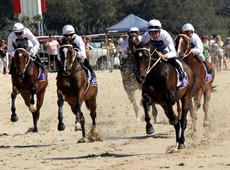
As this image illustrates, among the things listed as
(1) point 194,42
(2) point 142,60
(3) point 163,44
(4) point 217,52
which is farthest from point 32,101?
(4) point 217,52

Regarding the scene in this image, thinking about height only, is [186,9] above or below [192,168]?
above

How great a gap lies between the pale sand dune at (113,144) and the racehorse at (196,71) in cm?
62

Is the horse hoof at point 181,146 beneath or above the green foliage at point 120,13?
beneath

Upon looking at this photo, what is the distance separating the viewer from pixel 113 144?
16750mm

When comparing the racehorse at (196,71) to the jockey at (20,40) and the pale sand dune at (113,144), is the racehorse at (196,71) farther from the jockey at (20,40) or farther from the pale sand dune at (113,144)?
the jockey at (20,40)

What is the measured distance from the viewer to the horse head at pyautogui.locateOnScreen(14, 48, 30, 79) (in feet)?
58.5

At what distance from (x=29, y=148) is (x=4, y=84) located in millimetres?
14377

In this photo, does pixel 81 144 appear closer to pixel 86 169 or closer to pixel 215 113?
pixel 86 169

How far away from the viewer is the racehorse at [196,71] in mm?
18141

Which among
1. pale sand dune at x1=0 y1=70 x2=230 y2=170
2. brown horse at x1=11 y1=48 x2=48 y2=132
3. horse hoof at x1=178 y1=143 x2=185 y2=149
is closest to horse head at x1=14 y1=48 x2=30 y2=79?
brown horse at x1=11 y1=48 x2=48 y2=132

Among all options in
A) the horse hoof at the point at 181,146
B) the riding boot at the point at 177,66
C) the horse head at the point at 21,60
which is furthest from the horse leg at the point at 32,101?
the horse hoof at the point at 181,146

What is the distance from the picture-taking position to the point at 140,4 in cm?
7169

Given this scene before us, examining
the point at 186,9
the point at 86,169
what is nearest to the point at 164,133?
the point at 86,169

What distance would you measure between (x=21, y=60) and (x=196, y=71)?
4.03 meters
